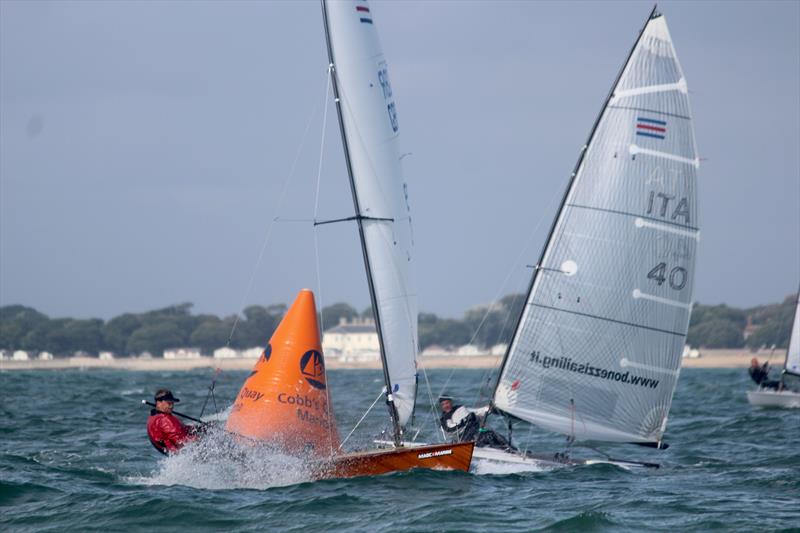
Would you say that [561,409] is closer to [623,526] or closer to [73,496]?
[623,526]

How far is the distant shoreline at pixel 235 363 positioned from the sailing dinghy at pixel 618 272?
4310 inches

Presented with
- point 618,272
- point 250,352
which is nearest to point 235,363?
point 250,352

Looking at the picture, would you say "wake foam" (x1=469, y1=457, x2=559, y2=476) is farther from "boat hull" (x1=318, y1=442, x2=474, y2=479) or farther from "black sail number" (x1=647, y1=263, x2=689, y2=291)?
"black sail number" (x1=647, y1=263, x2=689, y2=291)

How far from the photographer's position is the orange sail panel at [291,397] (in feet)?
48.9

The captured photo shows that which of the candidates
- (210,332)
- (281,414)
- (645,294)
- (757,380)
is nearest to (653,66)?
(645,294)

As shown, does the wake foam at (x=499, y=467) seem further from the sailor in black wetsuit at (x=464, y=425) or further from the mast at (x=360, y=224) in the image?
the mast at (x=360, y=224)

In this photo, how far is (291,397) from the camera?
1498 centimetres

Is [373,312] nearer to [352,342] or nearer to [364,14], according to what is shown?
[364,14]

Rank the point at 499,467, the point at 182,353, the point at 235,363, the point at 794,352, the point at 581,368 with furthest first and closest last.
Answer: the point at 235,363 < the point at 182,353 < the point at 794,352 < the point at 581,368 < the point at 499,467

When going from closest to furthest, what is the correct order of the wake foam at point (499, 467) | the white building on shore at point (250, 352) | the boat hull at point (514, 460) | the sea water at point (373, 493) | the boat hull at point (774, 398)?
the sea water at point (373, 493) → the wake foam at point (499, 467) → the boat hull at point (514, 460) → the boat hull at point (774, 398) → the white building on shore at point (250, 352)

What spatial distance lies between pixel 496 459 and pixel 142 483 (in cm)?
449

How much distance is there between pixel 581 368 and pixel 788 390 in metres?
18.5

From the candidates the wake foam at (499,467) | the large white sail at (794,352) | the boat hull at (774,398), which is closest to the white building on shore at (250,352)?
the large white sail at (794,352)

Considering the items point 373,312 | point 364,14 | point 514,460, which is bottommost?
point 514,460
